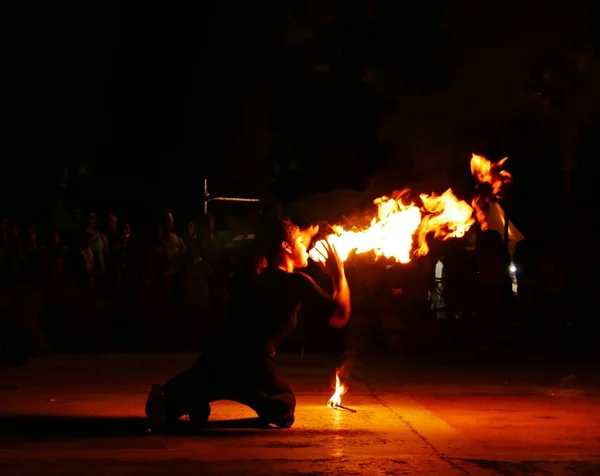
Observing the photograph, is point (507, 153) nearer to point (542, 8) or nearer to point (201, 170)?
point (542, 8)

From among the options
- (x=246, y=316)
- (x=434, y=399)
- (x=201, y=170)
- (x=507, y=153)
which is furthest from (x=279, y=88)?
(x=246, y=316)

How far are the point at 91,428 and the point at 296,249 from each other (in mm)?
2195

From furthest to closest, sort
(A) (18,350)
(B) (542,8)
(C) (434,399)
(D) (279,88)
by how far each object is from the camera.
→ (D) (279,88)
(B) (542,8)
(A) (18,350)
(C) (434,399)

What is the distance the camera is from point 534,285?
1675cm

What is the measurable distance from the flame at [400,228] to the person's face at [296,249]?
103 mm

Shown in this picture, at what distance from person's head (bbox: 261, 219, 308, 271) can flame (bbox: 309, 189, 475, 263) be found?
0.15 metres

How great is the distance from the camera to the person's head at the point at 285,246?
9.20 meters

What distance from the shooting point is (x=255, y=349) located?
900 centimetres

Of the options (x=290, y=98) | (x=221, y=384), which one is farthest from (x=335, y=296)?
(x=290, y=98)

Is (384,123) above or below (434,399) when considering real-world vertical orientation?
above

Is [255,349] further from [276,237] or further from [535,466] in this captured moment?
[535,466]

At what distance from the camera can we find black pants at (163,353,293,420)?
886cm

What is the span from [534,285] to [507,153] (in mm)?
3612

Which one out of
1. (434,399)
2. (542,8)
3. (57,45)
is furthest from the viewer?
(57,45)
